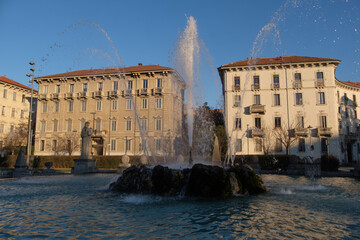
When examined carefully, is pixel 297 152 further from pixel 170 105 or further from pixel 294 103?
pixel 170 105

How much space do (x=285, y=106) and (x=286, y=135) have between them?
202 inches

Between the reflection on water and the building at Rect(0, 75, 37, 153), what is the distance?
48.8m

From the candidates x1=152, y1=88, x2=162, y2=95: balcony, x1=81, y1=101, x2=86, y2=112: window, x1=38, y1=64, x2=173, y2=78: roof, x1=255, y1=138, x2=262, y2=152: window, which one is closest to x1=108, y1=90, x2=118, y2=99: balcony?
x1=38, y1=64, x2=173, y2=78: roof

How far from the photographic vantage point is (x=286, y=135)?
38688mm

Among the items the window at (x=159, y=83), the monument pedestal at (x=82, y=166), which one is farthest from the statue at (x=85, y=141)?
the window at (x=159, y=83)

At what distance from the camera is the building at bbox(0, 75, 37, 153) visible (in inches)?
2001

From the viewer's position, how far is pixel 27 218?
6.13 m

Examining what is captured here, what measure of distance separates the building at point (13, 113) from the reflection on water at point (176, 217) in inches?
1922

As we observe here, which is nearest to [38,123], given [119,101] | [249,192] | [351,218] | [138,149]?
Result: [119,101]

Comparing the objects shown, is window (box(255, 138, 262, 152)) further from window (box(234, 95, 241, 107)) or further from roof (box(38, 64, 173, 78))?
roof (box(38, 64, 173, 78))

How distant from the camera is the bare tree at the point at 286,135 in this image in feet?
126

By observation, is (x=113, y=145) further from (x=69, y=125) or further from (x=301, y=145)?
(x=301, y=145)

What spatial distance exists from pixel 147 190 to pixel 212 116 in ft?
145

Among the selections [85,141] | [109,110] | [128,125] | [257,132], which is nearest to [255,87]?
[257,132]
